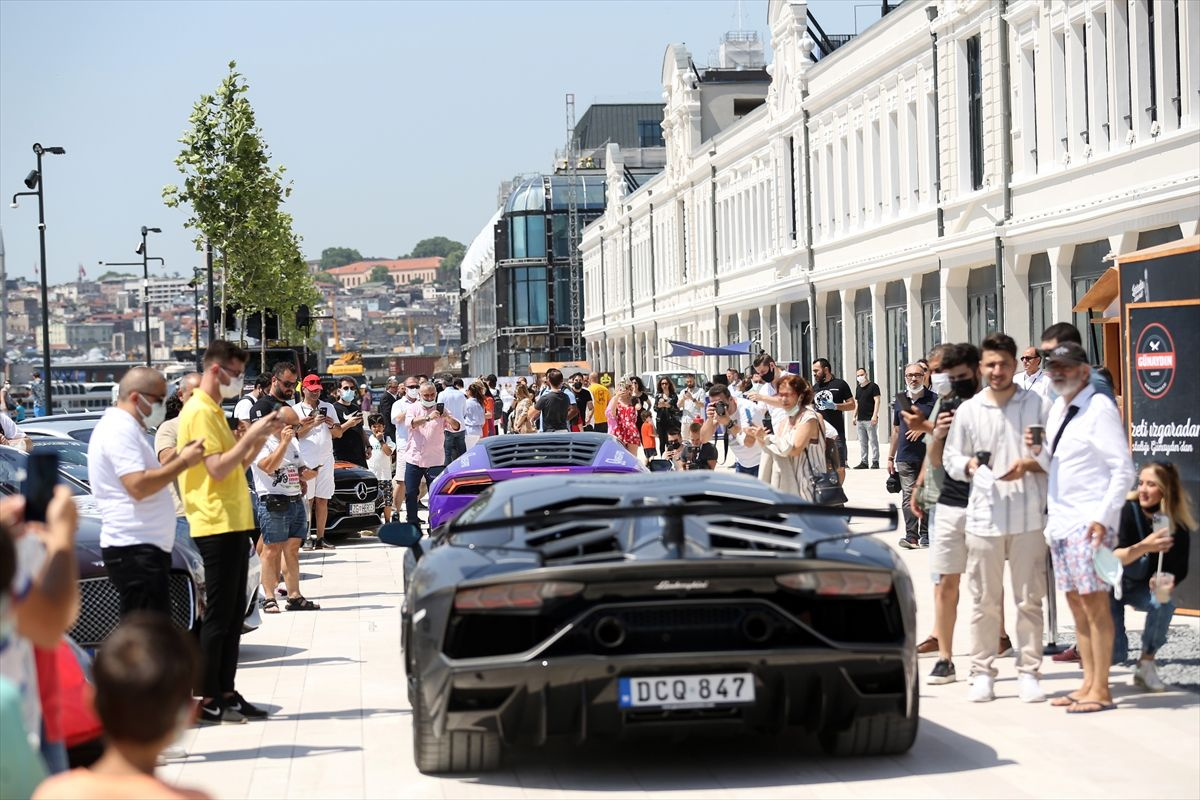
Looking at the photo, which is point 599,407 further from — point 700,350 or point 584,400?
point 700,350

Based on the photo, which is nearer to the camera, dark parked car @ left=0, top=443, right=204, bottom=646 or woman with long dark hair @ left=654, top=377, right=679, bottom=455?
dark parked car @ left=0, top=443, right=204, bottom=646

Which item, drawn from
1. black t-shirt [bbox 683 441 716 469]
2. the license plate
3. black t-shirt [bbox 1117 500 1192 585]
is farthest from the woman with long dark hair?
the license plate

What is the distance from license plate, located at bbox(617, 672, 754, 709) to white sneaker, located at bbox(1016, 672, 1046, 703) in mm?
2570

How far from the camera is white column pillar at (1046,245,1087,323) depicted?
29.2 metres

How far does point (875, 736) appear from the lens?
7605mm

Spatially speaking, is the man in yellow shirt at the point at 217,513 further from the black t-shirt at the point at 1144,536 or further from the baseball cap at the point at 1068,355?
the black t-shirt at the point at 1144,536

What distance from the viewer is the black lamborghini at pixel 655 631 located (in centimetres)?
696

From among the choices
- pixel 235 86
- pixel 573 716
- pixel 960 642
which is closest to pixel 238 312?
pixel 235 86

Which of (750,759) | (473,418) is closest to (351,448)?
(473,418)

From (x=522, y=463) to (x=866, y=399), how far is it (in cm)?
1748

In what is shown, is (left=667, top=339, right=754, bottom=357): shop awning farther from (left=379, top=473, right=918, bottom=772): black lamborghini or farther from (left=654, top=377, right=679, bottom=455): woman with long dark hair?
(left=379, top=473, right=918, bottom=772): black lamborghini

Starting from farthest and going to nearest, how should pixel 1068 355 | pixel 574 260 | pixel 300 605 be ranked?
pixel 574 260 → pixel 300 605 → pixel 1068 355

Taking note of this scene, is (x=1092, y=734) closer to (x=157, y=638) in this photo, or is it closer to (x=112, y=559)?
(x=112, y=559)

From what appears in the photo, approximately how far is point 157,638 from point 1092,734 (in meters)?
5.83
